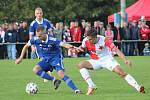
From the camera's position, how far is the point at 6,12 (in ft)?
164

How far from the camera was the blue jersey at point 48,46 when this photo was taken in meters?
16.2

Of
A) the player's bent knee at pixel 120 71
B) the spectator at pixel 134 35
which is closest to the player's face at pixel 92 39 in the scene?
the player's bent knee at pixel 120 71

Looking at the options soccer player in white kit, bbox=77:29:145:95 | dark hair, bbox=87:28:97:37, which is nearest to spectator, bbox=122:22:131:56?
soccer player in white kit, bbox=77:29:145:95

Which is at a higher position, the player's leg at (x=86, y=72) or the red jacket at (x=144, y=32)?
the red jacket at (x=144, y=32)

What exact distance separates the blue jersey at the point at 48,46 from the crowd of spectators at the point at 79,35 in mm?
15969

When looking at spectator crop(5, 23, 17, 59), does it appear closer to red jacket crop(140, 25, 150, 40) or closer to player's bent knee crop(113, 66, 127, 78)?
red jacket crop(140, 25, 150, 40)

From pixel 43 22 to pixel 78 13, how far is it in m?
→ 32.2

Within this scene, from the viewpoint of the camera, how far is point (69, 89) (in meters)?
17.0

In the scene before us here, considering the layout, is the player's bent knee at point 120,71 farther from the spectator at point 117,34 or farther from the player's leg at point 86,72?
the spectator at point 117,34

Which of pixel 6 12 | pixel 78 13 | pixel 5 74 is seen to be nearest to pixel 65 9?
pixel 78 13

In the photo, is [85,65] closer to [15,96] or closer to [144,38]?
[15,96]

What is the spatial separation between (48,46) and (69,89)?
4.42ft

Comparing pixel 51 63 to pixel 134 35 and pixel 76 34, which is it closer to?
pixel 76 34

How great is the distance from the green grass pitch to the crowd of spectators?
670 centimetres
